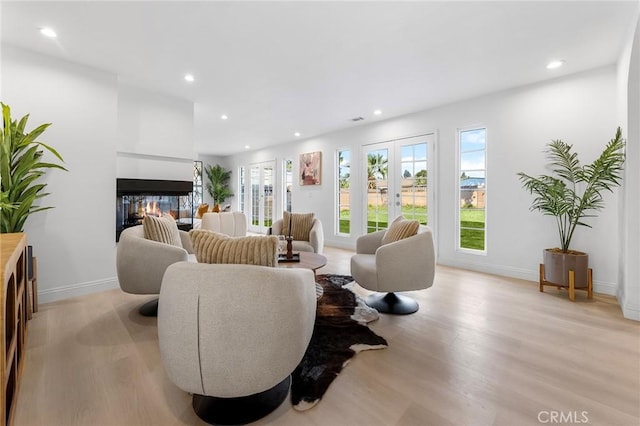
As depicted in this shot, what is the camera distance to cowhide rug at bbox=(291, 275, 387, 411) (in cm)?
162

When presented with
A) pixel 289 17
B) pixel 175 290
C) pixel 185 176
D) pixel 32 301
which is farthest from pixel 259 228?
pixel 175 290

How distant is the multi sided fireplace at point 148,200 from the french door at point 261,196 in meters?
3.61

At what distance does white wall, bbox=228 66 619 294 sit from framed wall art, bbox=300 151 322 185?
1727mm

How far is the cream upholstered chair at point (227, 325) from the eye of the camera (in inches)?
48.4

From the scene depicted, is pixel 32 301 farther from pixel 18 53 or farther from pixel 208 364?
pixel 208 364

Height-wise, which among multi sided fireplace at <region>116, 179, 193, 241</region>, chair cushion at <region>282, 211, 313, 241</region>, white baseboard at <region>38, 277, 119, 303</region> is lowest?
white baseboard at <region>38, 277, 119, 303</region>

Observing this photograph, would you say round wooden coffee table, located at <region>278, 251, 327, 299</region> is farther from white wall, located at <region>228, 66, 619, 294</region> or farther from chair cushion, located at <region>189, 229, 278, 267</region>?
white wall, located at <region>228, 66, 619, 294</region>

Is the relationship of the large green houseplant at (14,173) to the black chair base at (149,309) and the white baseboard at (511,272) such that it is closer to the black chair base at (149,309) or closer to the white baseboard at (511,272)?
the black chair base at (149,309)

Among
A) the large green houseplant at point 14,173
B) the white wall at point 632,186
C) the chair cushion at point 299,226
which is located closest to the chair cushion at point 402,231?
the chair cushion at point 299,226

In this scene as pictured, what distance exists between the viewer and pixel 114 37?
2654mm

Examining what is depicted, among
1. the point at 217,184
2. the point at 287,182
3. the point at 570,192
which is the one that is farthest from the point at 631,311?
the point at 217,184

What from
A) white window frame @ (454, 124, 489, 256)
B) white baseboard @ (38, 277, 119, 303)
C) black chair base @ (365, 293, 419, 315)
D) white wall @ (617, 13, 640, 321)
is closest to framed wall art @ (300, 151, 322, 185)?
white window frame @ (454, 124, 489, 256)

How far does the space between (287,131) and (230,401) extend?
563 cm

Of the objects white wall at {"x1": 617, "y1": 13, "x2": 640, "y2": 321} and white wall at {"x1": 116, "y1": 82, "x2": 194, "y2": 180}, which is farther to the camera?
white wall at {"x1": 116, "y1": 82, "x2": 194, "y2": 180}
